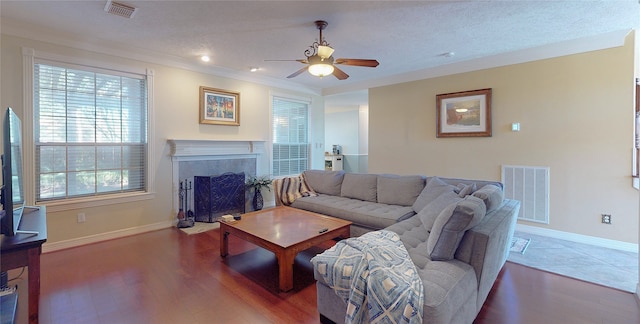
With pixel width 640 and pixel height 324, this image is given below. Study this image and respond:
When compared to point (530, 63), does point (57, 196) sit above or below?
below

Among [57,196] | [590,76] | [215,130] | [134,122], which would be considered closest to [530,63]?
[590,76]

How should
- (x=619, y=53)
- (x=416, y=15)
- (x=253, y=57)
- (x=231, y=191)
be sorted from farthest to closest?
(x=231, y=191)
(x=253, y=57)
(x=619, y=53)
(x=416, y=15)

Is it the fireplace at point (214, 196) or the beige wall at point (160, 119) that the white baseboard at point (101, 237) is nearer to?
the beige wall at point (160, 119)

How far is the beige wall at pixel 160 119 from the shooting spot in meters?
2.99

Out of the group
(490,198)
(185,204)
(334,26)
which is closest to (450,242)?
(490,198)

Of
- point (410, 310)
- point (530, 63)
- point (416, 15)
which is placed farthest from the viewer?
point (530, 63)

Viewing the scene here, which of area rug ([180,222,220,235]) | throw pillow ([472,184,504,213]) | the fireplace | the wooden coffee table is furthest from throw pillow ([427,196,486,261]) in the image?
the fireplace

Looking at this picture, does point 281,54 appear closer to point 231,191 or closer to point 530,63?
point 231,191

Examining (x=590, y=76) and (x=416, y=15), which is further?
(x=590, y=76)

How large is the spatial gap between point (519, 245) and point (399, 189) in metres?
1.57

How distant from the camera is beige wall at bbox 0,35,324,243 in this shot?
9.81ft

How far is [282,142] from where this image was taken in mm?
5801

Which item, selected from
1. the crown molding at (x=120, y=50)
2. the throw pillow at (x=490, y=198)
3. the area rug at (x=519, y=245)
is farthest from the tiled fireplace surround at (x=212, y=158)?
the area rug at (x=519, y=245)

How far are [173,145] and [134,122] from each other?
575mm
